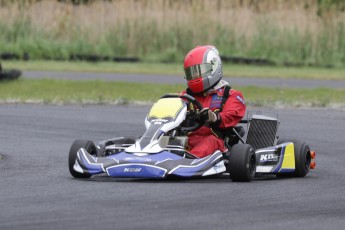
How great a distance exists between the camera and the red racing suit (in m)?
9.70

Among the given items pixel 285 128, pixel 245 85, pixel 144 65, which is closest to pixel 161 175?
pixel 285 128

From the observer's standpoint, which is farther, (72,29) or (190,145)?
(72,29)

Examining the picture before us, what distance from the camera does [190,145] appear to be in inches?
388

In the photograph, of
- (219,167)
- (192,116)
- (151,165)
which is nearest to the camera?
(151,165)

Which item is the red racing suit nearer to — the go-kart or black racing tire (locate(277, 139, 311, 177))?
the go-kart

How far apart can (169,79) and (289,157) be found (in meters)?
12.4

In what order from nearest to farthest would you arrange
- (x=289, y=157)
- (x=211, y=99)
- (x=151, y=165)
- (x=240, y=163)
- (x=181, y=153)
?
(x=151, y=165) → (x=240, y=163) → (x=181, y=153) → (x=289, y=157) → (x=211, y=99)

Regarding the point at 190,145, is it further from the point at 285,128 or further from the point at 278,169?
the point at 285,128

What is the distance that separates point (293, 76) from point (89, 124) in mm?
8753

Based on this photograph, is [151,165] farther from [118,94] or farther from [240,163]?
[118,94]

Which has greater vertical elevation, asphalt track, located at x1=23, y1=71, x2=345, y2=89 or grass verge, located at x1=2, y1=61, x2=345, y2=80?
asphalt track, located at x1=23, y1=71, x2=345, y2=89

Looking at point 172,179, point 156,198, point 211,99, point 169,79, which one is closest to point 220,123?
point 211,99

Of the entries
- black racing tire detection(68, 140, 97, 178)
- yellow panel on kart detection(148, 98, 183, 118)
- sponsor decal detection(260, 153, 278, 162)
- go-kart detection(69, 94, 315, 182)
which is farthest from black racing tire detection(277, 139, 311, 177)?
black racing tire detection(68, 140, 97, 178)

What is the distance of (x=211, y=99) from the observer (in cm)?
1027
